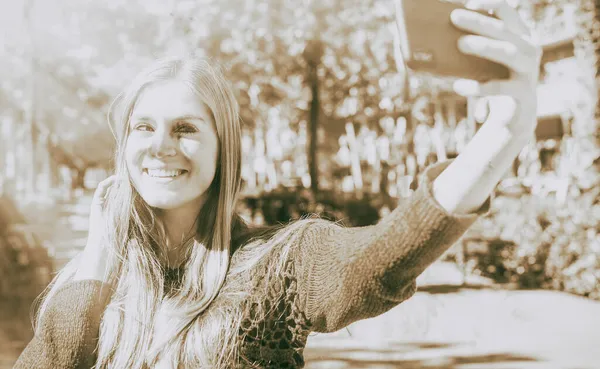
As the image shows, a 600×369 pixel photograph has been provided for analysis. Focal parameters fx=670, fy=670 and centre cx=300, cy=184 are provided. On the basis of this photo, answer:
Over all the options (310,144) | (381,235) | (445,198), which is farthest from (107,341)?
(310,144)

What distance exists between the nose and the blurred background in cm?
353

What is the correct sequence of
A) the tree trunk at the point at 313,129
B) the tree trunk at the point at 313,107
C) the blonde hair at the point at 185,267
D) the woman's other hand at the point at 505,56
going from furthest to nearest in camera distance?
the tree trunk at the point at 313,129, the tree trunk at the point at 313,107, the blonde hair at the point at 185,267, the woman's other hand at the point at 505,56

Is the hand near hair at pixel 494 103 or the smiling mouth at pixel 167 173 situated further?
the smiling mouth at pixel 167 173

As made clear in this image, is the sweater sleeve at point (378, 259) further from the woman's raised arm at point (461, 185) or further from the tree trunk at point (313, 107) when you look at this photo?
the tree trunk at point (313, 107)

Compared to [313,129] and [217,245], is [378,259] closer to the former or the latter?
[217,245]

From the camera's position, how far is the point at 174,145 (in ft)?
5.67

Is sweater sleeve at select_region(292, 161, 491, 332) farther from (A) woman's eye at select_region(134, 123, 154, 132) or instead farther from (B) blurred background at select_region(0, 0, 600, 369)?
(B) blurred background at select_region(0, 0, 600, 369)

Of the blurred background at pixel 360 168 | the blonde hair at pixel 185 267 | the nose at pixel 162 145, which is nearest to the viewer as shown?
the blonde hair at pixel 185 267

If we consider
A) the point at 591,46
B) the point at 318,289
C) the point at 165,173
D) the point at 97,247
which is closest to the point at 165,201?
the point at 165,173

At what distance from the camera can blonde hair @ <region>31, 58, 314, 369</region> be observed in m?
1.60

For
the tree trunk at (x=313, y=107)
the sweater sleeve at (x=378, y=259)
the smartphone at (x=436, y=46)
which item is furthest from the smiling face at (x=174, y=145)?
the tree trunk at (x=313, y=107)

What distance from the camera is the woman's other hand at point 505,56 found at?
1123mm

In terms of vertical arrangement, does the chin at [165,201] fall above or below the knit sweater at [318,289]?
above

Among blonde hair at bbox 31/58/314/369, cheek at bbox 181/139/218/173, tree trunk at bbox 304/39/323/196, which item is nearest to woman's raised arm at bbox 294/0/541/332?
blonde hair at bbox 31/58/314/369
